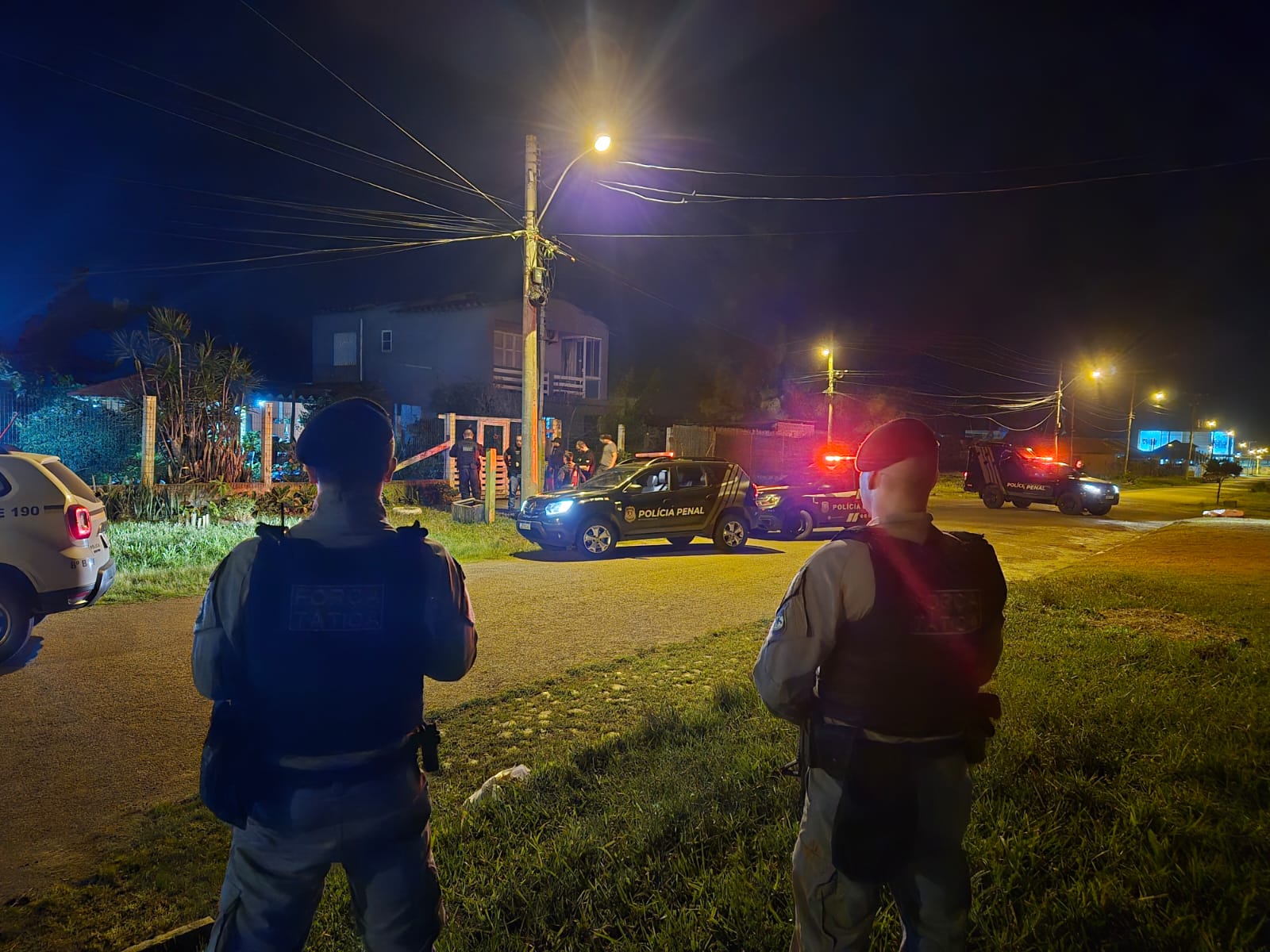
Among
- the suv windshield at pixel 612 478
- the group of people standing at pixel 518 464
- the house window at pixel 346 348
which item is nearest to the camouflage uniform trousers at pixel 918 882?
the suv windshield at pixel 612 478

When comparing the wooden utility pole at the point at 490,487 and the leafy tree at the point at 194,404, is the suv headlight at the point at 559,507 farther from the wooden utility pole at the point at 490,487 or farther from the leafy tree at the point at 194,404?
the leafy tree at the point at 194,404

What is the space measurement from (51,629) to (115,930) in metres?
5.59

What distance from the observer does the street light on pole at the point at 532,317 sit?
14.7 m

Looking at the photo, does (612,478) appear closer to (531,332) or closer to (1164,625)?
(531,332)

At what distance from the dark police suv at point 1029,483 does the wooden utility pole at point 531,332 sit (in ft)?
52.6

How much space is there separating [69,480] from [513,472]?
39.0 ft

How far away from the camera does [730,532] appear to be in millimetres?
13391

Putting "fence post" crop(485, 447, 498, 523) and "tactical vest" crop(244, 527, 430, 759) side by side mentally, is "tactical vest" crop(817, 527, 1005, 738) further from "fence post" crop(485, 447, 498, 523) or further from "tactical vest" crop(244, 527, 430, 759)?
"fence post" crop(485, 447, 498, 523)

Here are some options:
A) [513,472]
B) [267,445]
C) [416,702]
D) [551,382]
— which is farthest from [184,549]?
[551,382]

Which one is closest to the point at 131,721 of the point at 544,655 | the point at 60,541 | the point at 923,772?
the point at 60,541

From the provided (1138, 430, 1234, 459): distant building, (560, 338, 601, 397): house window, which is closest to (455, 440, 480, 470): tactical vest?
(560, 338, 601, 397): house window

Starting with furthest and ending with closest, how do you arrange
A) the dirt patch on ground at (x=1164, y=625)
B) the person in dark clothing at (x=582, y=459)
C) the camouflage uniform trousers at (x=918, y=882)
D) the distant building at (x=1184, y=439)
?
the distant building at (x=1184, y=439)
the person in dark clothing at (x=582, y=459)
the dirt patch on ground at (x=1164, y=625)
the camouflage uniform trousers at (x=918, y=882)

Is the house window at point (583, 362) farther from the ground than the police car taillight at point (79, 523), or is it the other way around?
the house window at point (583, 362)

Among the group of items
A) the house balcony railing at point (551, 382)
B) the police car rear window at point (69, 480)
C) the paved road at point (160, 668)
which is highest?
the house balcony railing at point (551, 382)
